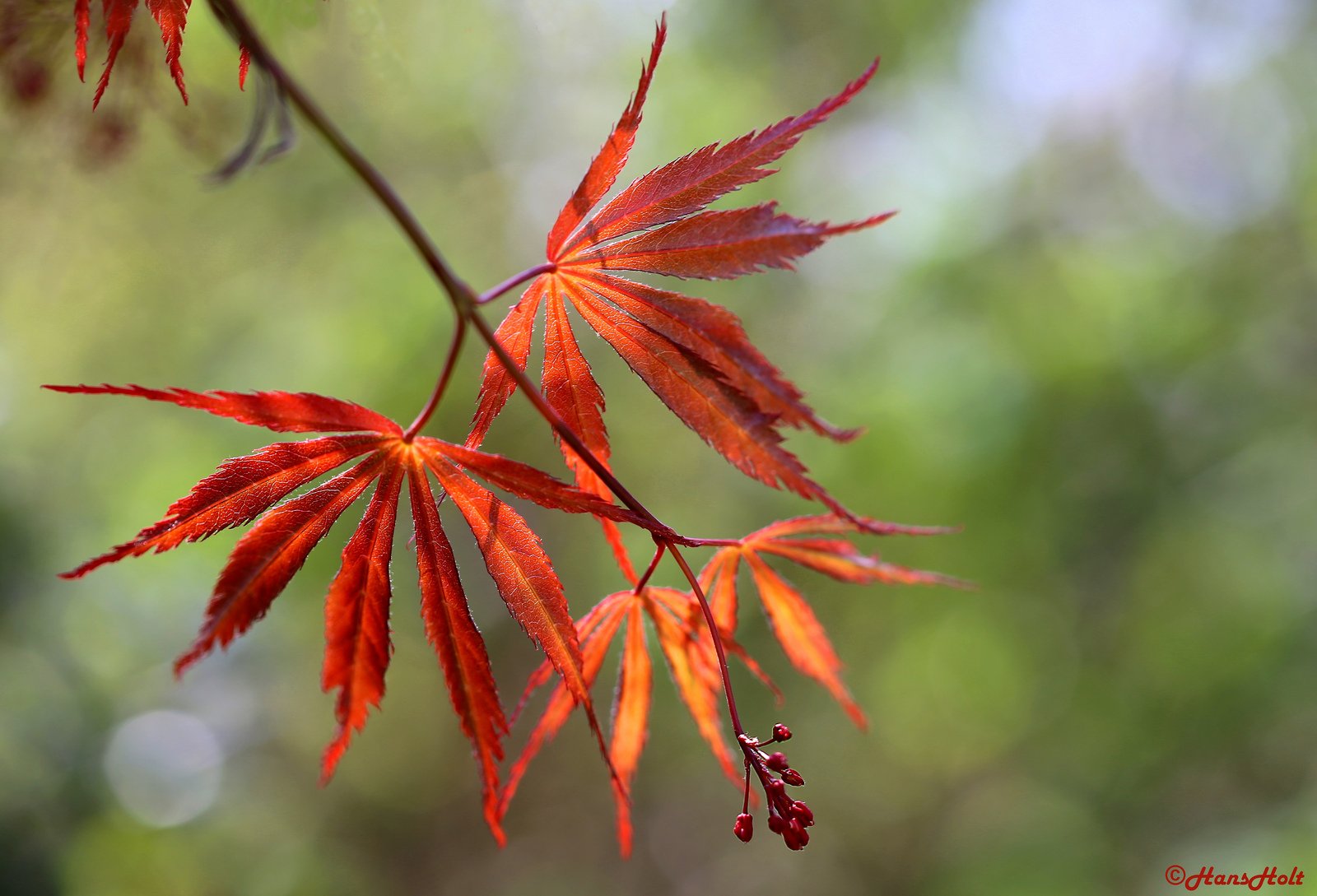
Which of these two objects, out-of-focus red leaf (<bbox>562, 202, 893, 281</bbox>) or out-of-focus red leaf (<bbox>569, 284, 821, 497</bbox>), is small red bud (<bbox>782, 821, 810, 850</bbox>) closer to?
out-of-focus red leaf (<bbox>569, 284, 821, 497</bbox>)

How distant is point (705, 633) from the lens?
685 mm

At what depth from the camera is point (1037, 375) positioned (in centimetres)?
289

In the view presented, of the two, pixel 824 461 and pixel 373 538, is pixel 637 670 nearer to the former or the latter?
pixel 373 538

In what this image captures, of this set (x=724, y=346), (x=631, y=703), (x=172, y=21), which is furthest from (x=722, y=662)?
(x=172, y=21)

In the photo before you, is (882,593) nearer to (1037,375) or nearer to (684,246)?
(1037,375)

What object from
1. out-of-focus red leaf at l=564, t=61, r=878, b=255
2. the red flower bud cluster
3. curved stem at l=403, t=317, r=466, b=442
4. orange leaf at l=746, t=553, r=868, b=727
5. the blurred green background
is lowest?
the red flower bud cluster

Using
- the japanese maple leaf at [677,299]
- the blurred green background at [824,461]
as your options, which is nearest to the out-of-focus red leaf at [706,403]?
the japanese maple leaf at [677,299]

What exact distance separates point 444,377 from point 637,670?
0.36 metres

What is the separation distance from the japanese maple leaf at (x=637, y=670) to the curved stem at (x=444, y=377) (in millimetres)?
201

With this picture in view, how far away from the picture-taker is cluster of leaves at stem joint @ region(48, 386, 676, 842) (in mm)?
455

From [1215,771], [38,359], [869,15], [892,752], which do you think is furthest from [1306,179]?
[38,359]

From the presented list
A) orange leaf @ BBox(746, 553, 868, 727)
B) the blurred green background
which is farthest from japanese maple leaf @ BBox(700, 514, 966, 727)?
the blurred green background

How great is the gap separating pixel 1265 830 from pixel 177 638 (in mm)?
3311

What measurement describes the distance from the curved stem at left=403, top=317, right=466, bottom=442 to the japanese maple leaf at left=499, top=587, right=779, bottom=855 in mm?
201
